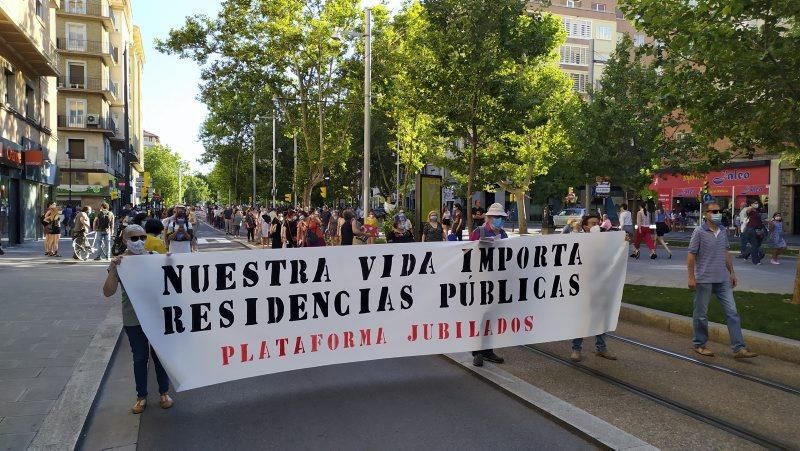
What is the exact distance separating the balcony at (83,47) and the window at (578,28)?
4682 cm

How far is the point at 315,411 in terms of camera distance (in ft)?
18.5

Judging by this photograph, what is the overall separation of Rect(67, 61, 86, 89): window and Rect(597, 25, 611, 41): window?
53525mm

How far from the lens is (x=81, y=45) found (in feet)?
179

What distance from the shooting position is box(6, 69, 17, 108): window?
968 inches

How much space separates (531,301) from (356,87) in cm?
2682

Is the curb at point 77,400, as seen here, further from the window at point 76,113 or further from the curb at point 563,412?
the window at point 76,113

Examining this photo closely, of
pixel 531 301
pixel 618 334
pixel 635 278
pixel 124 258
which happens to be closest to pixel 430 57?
pixel 635 278

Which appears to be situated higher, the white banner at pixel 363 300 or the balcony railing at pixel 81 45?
the balcony railing at pixel 81 45

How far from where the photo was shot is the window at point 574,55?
71.3 m

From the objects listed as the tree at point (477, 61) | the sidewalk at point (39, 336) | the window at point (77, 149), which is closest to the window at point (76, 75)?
the window at point (77, 149)

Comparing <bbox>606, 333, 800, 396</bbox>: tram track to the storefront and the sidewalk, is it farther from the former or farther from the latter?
the storefront


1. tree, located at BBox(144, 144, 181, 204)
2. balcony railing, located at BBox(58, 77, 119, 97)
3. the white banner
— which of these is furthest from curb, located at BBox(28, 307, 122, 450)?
tree, located at BBox(144, 144, 181, 204)

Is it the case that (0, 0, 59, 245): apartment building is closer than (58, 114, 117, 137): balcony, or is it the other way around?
(0, 0, 59, 245): apartment building

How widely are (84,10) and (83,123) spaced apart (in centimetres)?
946
